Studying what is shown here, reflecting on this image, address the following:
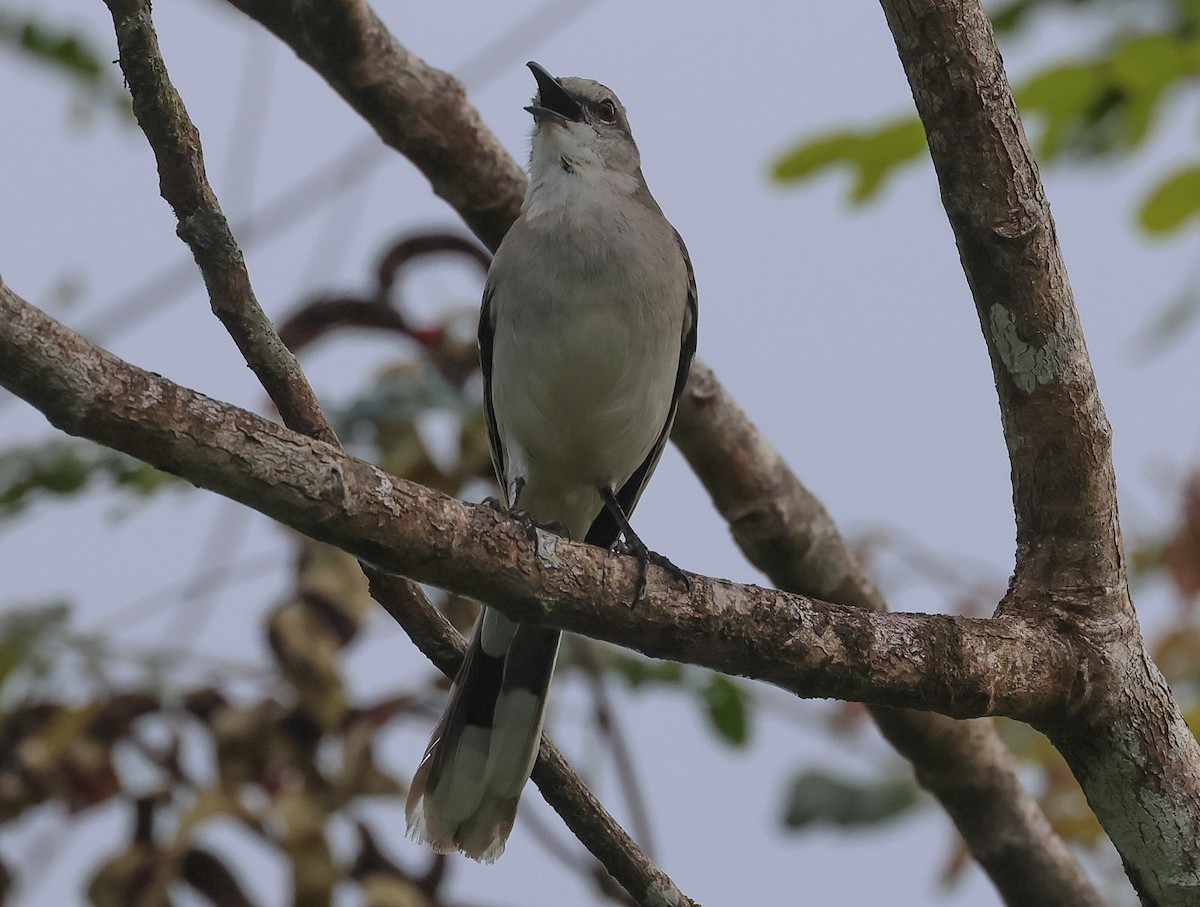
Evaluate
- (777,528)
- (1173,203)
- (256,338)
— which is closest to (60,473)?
(256,338)

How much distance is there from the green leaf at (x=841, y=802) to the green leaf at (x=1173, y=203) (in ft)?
6.21

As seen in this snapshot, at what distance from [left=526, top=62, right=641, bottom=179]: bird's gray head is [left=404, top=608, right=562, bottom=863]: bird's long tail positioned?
1625 millimetres

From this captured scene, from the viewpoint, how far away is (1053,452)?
121 inches

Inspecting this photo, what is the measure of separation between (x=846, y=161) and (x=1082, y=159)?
702 mm

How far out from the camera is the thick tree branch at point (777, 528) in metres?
3.93

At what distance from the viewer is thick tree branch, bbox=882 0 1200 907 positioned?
2852 millimetres

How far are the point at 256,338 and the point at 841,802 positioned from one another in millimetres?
2549

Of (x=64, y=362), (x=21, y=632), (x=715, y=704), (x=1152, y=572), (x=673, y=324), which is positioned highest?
(x=1152, y=572)

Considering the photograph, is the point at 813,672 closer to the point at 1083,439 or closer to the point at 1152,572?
the point at 1083,439

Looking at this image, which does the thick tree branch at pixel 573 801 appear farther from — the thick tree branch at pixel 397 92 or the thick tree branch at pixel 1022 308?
the thick tree branch at pixel 397 92

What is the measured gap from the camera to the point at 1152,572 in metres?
5.09

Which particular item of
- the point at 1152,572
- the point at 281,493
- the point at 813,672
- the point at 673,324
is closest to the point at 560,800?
the point at 813,672

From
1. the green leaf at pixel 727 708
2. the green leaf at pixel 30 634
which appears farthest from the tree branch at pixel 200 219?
the green leaf at pixel 727 708

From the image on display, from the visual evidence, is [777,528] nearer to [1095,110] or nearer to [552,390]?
[552,390]
